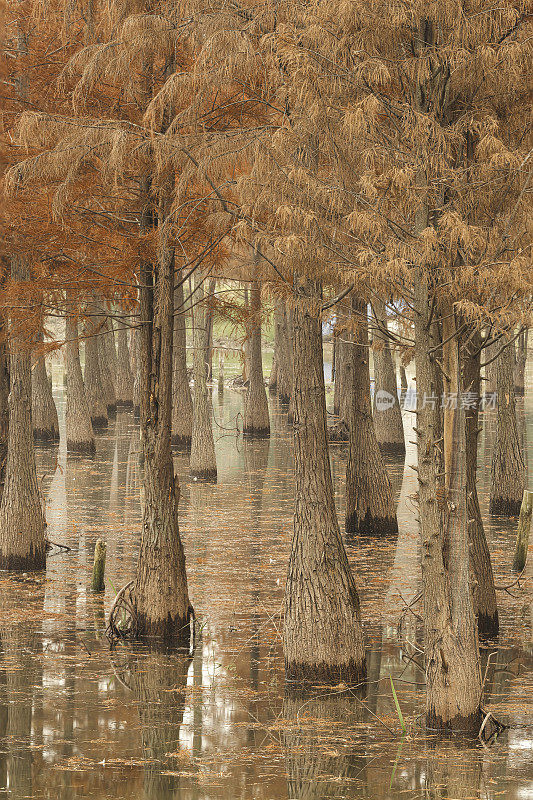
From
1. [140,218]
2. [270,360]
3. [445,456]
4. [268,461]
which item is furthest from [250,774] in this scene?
[270,360]

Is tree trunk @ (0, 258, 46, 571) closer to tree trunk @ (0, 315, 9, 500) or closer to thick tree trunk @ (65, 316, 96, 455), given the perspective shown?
tree trunk @ (0, 315, 9, 500)

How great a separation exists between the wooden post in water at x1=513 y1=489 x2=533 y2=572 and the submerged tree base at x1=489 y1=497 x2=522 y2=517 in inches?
183

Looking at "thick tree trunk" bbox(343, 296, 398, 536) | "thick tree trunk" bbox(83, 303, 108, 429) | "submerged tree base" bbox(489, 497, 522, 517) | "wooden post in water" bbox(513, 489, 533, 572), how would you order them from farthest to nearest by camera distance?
1. "thick tree trunk" bbox(83, 303, 108, 429)
2. "submerged tree base" bbox(489, 497, 522, 517)
3. "thick tree trunk" bbox(343, 296, 398, 536)
4. "wooden post in water" bbox(513, 489, 533, 572)

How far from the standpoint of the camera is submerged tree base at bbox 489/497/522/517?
781 inches

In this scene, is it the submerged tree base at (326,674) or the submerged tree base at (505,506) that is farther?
the submerged tree base at (505,506)

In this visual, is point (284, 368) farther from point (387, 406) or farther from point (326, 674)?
point (326, 674)

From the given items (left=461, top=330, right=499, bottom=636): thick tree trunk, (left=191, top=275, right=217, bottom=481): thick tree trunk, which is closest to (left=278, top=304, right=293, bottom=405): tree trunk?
(left=191, top=275, right=217, bottom=481): thick tree trunk

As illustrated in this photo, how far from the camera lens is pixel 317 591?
404 inches

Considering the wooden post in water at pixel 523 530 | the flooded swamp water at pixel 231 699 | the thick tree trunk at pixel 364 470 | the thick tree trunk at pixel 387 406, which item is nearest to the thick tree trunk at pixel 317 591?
the flooded swamp water at pixel 231 699

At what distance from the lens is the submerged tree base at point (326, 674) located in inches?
405

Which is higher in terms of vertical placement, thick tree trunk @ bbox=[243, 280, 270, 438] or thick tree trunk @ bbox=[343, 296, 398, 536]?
thick tree trunk @ bbox=[243, 280, 270, 438]

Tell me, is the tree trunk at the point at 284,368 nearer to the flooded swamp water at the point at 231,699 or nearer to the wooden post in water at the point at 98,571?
the flooded swamp water at the point at 231,699

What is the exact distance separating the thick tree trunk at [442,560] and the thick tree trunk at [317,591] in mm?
1415

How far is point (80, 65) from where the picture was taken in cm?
1235
